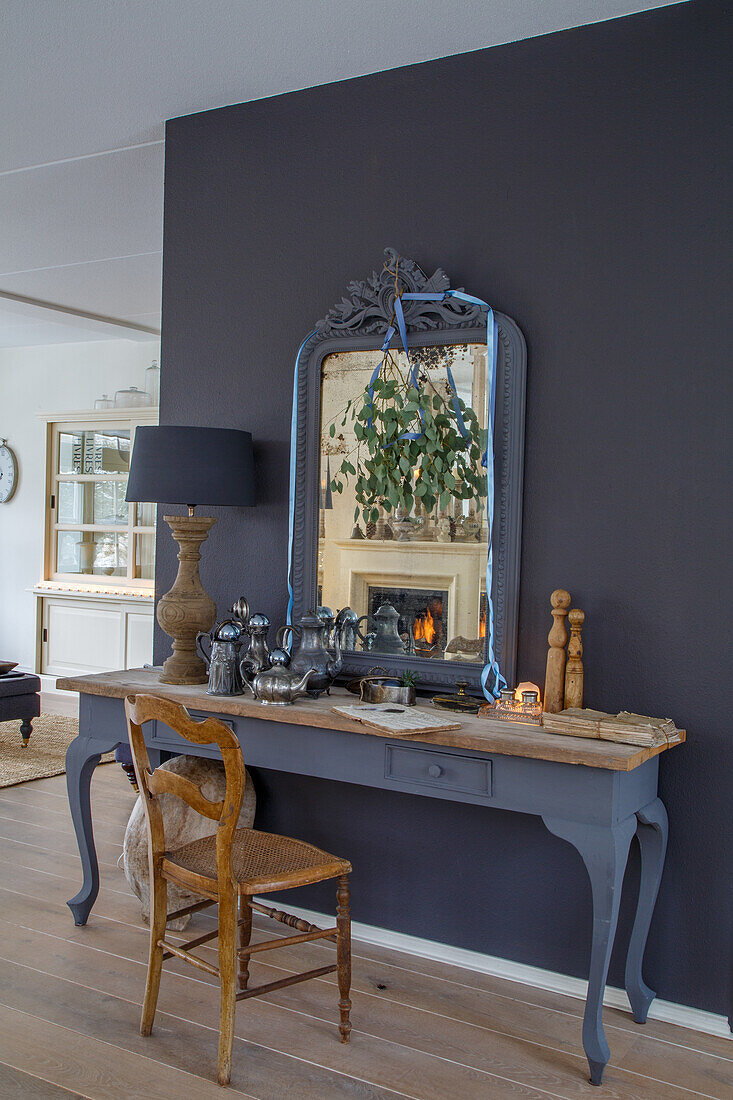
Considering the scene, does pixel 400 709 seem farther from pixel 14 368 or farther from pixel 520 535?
pixel 14 368

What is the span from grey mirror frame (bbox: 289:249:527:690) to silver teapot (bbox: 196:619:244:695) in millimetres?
347

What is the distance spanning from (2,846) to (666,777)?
9.27 ft

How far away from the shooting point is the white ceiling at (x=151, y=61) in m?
2.80

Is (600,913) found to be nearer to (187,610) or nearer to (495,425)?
(495,425)

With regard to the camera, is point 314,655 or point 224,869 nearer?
point 224,869

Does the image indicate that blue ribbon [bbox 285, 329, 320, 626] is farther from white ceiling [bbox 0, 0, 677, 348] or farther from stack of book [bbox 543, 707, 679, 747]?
stack of book [bbox 543, 707, 679, 747]

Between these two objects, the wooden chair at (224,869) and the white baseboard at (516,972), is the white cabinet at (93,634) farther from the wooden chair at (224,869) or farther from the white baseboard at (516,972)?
the wooden chair at (224,869)

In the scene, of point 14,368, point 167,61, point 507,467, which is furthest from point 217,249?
→ point 14,368

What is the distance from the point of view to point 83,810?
318 centimetres

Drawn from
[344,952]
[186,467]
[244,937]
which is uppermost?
[186,467]

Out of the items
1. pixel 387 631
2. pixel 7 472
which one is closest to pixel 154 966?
pixel 387 631

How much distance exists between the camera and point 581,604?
9.31ft

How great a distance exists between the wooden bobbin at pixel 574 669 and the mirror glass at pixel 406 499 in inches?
12.5

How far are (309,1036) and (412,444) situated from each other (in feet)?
5.84
